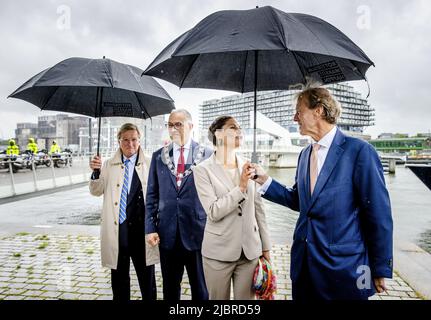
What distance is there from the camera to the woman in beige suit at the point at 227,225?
2.28 metres

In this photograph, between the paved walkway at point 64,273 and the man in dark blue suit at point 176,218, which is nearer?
the man in dark blue suit at point 176,218

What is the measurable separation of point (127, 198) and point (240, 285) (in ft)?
4.54

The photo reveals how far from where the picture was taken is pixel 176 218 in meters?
2.72

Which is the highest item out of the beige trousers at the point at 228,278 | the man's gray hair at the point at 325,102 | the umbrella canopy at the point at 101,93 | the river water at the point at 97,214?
→ the umbrella canopy at the point at 101,93

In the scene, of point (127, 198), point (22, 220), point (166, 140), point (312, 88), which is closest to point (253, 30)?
point (312, 88)

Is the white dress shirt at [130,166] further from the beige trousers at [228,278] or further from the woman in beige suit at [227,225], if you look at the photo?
the beige trousers at [228,278]

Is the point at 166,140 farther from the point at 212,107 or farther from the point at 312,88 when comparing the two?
the point at 312,88

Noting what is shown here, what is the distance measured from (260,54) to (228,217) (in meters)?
1.60

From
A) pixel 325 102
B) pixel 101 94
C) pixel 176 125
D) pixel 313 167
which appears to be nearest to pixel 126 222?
pixel 176 125

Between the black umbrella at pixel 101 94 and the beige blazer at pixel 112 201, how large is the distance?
52 centimetres

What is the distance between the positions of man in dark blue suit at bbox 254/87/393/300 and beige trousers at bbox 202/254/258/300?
430 millimetres

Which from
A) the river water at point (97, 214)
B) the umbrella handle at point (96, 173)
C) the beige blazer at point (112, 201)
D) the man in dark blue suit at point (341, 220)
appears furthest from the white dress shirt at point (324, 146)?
the river water at point (97, 214)

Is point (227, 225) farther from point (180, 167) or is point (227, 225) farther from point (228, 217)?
point (180, 167)

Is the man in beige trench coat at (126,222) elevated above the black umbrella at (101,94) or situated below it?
below
